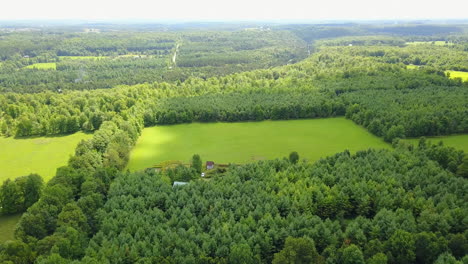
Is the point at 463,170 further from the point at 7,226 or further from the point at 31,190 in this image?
the point at 7,226

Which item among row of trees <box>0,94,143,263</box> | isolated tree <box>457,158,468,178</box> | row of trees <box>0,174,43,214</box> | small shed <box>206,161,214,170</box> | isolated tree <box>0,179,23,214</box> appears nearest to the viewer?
row of trees <box>0,94,143,263</box>

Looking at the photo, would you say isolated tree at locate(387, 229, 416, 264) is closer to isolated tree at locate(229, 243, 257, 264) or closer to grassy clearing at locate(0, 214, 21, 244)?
isolated tree at locate(229, 243, 257, 264)

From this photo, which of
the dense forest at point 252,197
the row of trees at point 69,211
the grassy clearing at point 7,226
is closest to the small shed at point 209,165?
the dense forest at point 252,197

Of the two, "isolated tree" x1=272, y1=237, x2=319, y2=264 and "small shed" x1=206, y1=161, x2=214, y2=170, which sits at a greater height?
"isolated tree" x1=272, y1=237, x2=319, y2=264

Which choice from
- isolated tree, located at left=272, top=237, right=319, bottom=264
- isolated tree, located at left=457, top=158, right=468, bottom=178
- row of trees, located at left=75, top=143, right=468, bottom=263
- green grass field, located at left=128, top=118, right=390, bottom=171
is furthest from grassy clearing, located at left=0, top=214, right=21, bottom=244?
isolated tree, located at left=457, top=158, right=468, bottom=178

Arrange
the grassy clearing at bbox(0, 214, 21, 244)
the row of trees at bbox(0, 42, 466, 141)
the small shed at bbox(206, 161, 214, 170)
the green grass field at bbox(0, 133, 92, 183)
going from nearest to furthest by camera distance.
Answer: the grassy clearing at bbox(0, 214, 21, 244) → the small shed at bbox(206, 161, 214, 170) → the green grass field at bbox(0, 133, 92, 183) → the row of trees at bbox(0, 42, 466, 141)

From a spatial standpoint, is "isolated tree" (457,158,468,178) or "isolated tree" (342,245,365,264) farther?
"isolated tree" (457,158,468,178)
